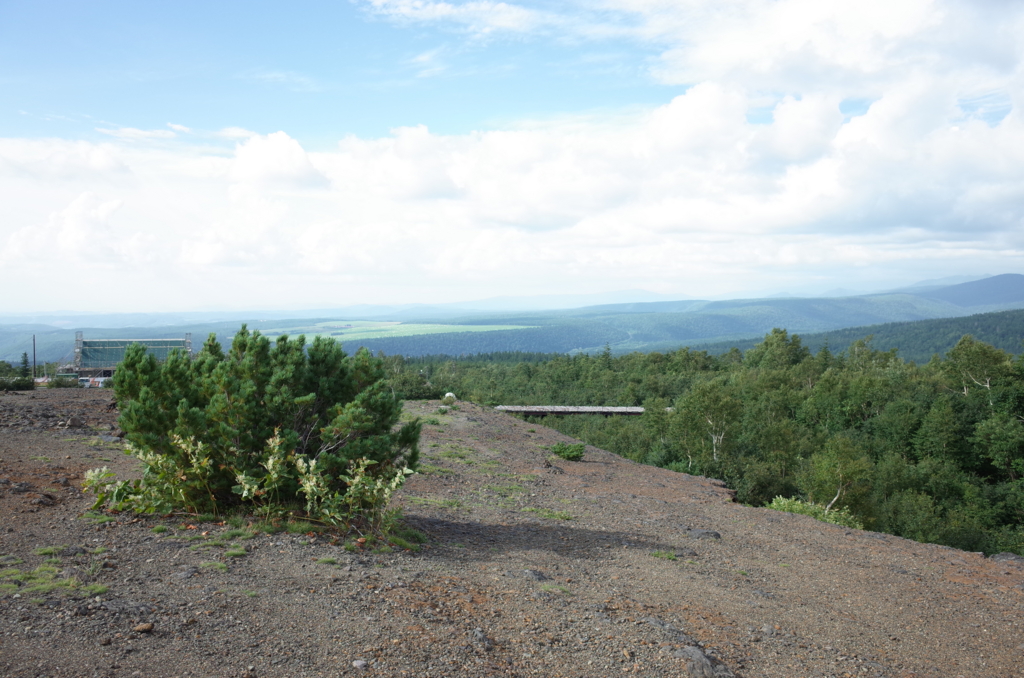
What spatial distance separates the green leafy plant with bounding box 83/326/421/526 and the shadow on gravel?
1225 mm

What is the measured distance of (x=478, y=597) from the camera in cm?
598

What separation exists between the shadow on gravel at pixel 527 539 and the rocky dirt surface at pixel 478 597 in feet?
0.15

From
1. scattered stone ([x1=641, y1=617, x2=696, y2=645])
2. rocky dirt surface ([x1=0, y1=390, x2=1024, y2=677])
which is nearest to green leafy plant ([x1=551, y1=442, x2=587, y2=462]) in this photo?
rocky dirt surface ([x1=0, y1=390, x2=1024, y2=677])

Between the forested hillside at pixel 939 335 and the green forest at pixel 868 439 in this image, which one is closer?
the green forest at pixel 868 439

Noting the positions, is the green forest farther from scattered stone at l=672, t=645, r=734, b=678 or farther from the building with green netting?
scattered stone at l=672, t=645, r=734, b=678

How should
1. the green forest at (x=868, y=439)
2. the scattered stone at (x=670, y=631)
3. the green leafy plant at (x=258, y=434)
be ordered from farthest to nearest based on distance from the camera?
the green forest at (x=868, y=439)
the green leafy plant at (x=258, y=434)
the scattered stone at (x=670, y=631)

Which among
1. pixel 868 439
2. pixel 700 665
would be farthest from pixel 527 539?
pixel 868 439

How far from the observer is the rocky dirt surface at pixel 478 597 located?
14.9 ft

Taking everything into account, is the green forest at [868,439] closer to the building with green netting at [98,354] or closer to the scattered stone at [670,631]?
the building with green netting at [98,354]

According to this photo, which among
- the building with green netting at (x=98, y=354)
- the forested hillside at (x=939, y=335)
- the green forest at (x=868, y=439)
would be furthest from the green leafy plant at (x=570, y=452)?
the forested hillside at (x=939, y=335)

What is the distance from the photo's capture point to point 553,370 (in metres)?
91.6

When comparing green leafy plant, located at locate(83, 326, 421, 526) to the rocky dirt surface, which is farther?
green leafy plant, located at locate(83, 326, 421, 526)

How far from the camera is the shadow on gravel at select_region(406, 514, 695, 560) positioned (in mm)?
8117

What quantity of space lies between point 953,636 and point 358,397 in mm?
6915
